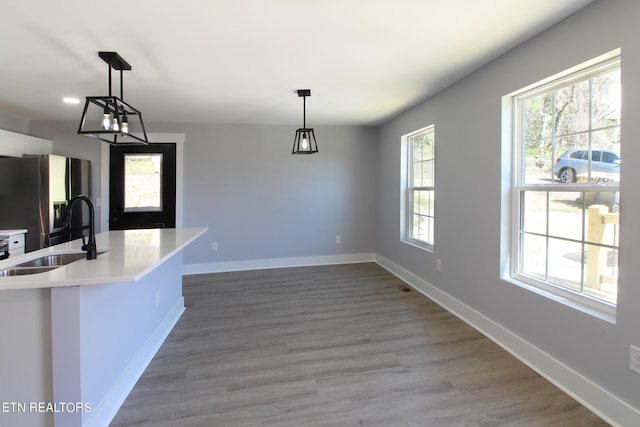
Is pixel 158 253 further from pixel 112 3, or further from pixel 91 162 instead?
pixel 91 162

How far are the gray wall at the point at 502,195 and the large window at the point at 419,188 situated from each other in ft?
0.57

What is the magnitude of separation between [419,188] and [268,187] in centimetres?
229

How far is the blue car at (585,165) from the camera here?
1794mm

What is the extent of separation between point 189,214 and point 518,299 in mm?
4237

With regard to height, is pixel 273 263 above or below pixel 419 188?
below

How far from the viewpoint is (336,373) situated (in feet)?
7.10

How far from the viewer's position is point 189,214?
4.70 m

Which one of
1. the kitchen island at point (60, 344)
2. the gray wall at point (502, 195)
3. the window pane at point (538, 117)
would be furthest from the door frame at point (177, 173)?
the window pane at point (538, 117)

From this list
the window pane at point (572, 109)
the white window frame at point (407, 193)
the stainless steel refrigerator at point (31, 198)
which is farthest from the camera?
the white window frame at point (407, 193)

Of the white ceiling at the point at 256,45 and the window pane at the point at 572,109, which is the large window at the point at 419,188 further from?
the window pane at the point at 572,109

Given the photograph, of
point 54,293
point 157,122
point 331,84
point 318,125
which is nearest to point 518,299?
point 331,84

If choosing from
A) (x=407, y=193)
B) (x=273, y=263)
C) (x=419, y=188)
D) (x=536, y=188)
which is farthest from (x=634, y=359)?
(x=273, y=263)

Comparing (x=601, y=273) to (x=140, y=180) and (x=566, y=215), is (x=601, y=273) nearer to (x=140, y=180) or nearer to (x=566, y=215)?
(x=566, y=215)

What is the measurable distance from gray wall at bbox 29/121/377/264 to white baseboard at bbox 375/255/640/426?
2.28m
